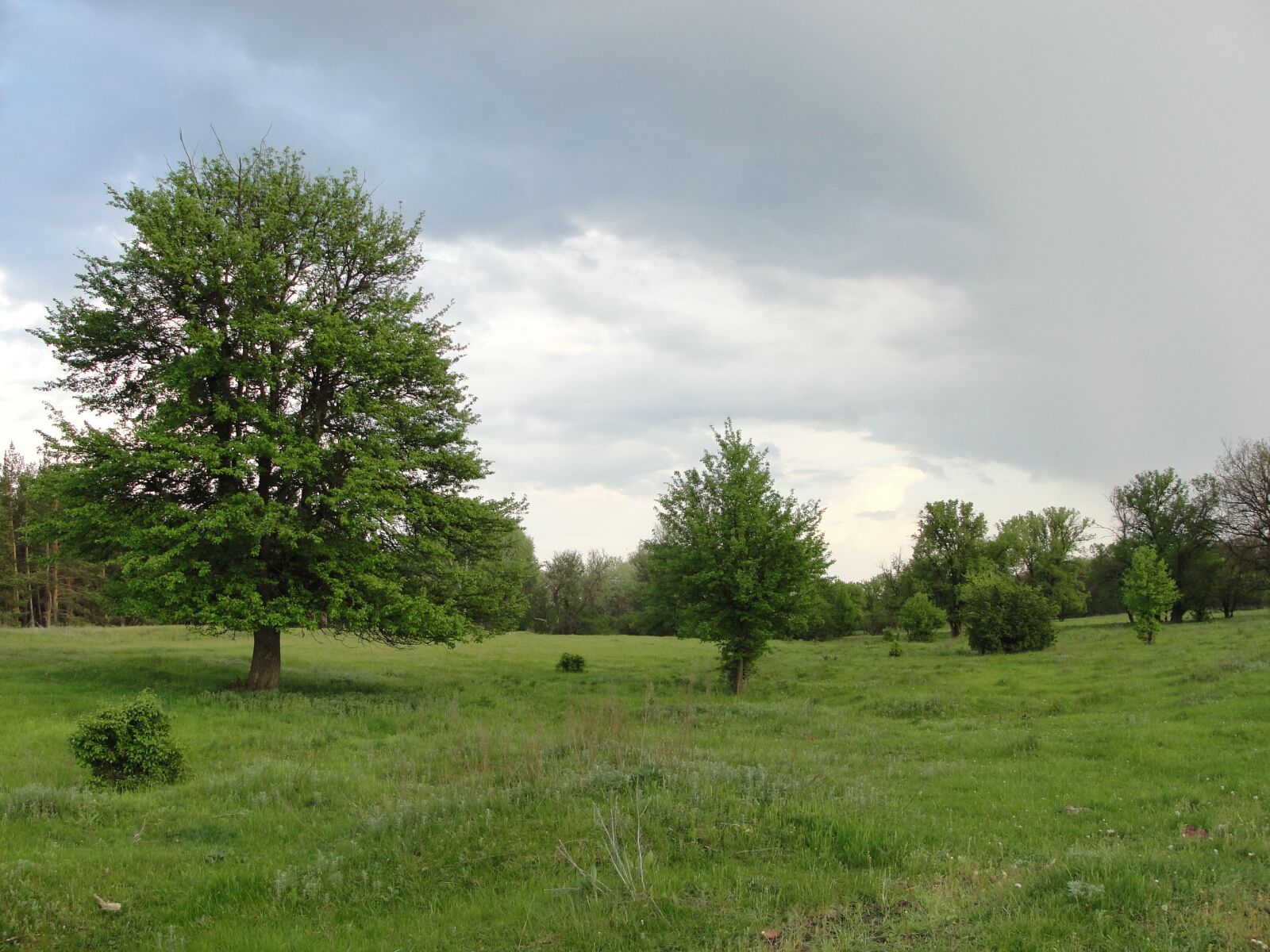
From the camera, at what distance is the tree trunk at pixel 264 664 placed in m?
21.3

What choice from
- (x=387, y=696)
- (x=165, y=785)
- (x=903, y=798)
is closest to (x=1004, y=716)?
(x=903, y=798)

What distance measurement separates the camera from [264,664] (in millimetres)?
21547

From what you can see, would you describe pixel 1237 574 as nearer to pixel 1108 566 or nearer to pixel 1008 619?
pixel 1108 566

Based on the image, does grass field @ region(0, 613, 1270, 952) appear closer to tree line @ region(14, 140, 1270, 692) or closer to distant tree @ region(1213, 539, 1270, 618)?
tree line @ region(14, 140, 1270, 692)

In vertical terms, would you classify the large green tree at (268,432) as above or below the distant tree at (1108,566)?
above

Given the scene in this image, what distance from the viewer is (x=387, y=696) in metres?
21.6

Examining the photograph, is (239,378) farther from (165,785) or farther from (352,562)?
(165,785)

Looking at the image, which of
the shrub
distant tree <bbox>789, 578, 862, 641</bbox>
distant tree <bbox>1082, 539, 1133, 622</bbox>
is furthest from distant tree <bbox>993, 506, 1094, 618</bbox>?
the shrub

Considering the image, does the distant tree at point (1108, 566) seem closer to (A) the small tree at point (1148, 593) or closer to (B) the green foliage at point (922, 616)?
(B) the green foliage at point (922, 616)

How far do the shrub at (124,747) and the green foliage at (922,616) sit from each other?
1918 inches

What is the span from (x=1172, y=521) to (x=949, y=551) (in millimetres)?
22469

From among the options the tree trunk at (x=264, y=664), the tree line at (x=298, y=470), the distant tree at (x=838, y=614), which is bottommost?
the distant tree at (x=838, y=614)

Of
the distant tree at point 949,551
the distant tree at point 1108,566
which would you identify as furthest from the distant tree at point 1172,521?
the distant tree at point 949,551

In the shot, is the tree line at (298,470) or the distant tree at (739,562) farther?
the distant tree at (739,562)
